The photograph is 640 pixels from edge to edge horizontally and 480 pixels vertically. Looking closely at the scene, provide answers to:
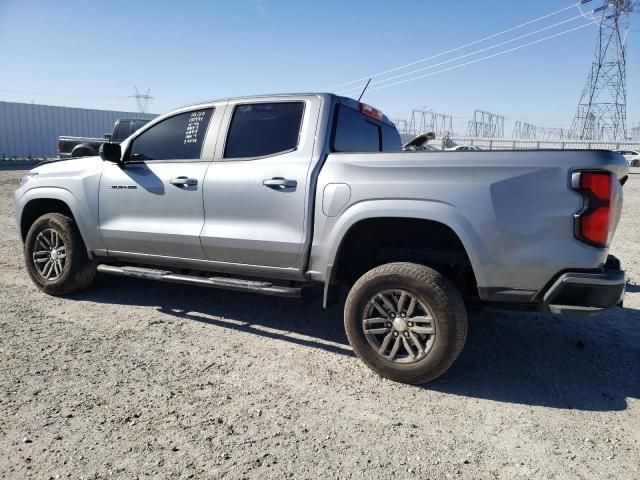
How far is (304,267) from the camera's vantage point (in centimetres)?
348

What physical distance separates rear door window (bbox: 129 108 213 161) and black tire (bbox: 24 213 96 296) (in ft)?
3.33

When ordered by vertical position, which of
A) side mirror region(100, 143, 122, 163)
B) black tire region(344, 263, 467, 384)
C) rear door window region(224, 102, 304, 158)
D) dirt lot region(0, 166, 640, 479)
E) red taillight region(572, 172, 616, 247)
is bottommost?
dirt lot region(0, 166, 640, 479)

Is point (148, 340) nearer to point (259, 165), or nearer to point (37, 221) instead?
point (259, 165)

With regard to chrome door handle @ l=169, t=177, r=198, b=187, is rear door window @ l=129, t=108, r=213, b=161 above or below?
above

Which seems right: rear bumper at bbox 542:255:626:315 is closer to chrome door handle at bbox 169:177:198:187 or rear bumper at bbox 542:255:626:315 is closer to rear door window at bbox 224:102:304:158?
rear door window at bbox 224:102:304:158

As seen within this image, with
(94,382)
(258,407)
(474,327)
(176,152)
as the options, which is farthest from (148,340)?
(474,327)

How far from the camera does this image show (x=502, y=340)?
155 inches

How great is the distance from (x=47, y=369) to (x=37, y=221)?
208 centimetres

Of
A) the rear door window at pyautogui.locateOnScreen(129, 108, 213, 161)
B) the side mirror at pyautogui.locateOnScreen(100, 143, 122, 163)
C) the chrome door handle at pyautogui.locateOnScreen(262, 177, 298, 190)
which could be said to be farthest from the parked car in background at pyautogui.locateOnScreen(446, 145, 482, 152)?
the side mirror at pyautogui.locateOnScreen(100, 143, 122, 163)

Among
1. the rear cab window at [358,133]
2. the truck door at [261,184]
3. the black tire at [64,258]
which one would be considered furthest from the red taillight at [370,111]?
the black tire at [64,258]

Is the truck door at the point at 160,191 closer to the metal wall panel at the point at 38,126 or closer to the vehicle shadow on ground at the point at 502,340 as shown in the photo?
the vehicle shadow on ground at the point at 502,340

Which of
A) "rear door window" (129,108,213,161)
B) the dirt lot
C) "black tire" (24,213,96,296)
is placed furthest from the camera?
"black tire" (24,213,96,296)

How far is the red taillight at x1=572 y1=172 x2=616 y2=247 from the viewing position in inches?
102

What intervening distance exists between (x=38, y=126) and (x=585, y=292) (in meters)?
31.3
